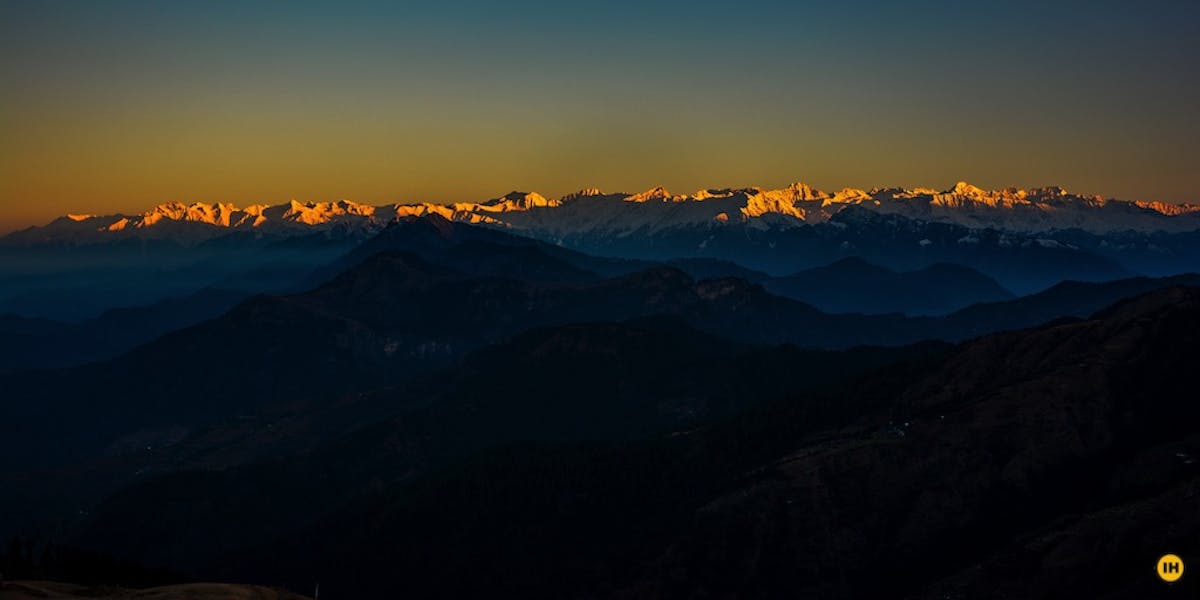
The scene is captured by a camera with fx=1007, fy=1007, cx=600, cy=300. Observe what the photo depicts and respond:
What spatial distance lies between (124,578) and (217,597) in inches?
3529

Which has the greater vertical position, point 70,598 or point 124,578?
point 70,598

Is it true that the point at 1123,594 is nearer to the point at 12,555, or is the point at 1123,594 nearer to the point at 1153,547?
the point at 1153,547

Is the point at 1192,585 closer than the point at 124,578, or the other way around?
the point at 1192,585

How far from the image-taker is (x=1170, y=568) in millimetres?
181875

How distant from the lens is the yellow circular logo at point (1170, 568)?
590 feet

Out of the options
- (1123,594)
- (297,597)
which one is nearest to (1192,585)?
(1123,594)

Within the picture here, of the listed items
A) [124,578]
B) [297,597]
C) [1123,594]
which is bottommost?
[1123,594]

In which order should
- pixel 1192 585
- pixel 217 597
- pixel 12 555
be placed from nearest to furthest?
pixel 217 597 → pixel 1192 585 → pixel 12 555

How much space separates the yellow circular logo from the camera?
180m

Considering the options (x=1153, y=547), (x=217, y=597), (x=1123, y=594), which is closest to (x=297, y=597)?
(x=217, y=597)

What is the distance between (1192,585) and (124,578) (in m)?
194

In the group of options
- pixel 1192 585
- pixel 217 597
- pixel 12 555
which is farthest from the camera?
pixel 12 555

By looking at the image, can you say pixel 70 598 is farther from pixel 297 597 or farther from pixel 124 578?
pixel 124 578

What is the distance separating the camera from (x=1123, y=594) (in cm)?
18638
